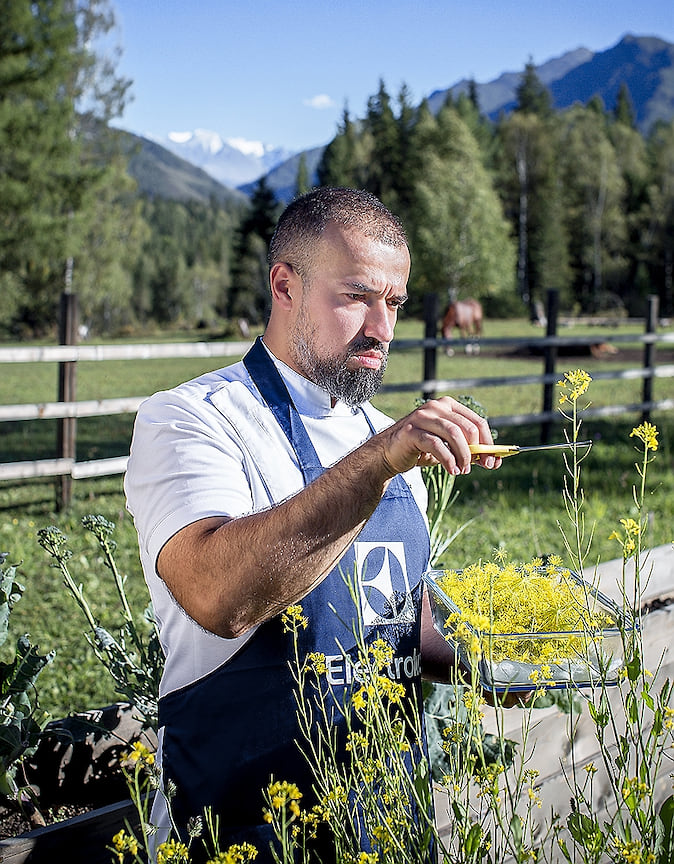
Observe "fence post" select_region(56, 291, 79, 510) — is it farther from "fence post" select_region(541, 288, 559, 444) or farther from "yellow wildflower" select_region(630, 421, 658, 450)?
"yellow wildflower" select_region(630, 421, 658, 450)

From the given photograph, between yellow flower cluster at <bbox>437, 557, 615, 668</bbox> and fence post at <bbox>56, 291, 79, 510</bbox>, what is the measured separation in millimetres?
4698

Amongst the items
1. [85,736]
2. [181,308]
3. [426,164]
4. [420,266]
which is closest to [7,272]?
[420,266]

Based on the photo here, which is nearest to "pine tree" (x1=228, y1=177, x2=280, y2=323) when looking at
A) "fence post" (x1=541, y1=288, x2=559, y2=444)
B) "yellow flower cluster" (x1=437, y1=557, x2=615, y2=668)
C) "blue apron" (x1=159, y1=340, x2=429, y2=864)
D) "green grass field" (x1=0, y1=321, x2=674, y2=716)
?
"green grass field" (x1=0, y1=321, x2=674, y2=716)

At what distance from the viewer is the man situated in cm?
125

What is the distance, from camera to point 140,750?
974 mm

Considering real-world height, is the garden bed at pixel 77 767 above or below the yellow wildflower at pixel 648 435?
below

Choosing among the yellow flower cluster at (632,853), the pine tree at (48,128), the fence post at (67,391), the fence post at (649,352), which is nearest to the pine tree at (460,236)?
the pine tree at (48,128)

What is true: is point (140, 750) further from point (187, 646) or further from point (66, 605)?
point (66, 605)

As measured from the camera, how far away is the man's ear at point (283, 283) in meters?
1.76

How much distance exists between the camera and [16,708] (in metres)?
1.83

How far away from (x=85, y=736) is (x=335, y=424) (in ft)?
3.02

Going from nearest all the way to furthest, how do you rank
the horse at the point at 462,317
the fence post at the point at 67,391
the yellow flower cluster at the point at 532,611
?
1. the yellow flower cluster at the point at 532,611
2. the fence post at the point at 67,391
3. the horse at the point at 462,317

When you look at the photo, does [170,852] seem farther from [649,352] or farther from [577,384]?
[649,352]

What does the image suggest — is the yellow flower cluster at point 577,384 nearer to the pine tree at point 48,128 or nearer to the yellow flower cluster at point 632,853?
the yellow flower cluster at point 632,853
